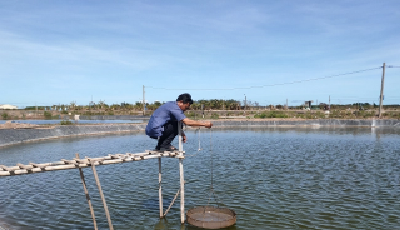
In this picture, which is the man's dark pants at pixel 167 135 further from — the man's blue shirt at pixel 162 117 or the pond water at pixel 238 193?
the pond water at pixel 238 193

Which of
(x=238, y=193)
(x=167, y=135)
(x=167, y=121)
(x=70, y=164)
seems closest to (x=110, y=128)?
(x=238, y=193)

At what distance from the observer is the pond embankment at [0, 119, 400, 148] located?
86.5 ft

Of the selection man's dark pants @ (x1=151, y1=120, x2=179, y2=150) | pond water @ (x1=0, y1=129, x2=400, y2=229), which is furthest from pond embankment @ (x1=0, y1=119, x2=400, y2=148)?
man's dark pants @ (x1=151, y1=120, x2=179, y2=150)

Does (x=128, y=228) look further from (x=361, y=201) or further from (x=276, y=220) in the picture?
(x=361, y=201)

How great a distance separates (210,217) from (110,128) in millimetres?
30924

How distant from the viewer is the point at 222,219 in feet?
27.5

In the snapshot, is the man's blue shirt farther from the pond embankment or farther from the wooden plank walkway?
the pond embankment

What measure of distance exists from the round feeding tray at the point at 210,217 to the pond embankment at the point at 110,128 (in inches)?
827

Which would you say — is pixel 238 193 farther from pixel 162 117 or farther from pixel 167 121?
pixel 162 117

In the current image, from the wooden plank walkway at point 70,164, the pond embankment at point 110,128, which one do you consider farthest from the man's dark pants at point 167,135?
the pond embankment at point 110,128

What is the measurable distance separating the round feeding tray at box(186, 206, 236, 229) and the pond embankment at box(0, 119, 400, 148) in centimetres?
2101

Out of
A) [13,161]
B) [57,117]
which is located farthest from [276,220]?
[57,117]

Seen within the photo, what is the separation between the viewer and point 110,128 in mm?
37688

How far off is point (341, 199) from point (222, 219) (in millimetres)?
4424
